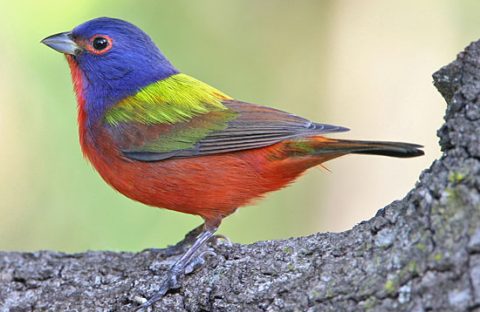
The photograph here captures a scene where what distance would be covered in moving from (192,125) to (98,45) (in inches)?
52.4

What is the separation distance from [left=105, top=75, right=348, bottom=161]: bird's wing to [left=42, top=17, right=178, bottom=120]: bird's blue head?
0.90 feet

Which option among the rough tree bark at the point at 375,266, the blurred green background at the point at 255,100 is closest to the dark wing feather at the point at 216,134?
the rough tree bark at the point at 375,266

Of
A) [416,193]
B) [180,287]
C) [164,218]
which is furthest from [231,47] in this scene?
[416,193]

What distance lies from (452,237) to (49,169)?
646 cm

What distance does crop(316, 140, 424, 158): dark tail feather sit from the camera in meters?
4.41

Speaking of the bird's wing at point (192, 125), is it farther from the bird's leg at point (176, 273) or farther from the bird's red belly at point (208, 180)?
the bird's leg at point (176, 273)

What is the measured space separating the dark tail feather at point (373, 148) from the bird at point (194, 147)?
10 mm

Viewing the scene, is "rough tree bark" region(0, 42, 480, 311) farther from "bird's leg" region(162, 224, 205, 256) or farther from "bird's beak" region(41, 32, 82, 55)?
"bird's beak" region(41, 32, 82, 55)

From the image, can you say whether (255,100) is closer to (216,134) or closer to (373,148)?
(216,134)

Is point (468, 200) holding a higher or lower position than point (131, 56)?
lower

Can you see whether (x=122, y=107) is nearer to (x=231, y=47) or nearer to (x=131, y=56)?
(x=131, y=56)

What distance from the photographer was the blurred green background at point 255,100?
338 inches

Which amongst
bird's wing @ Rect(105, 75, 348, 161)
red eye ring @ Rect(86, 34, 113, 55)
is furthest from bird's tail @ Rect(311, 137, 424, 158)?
red eye ring @ Rect(86, 34, 113, 55)

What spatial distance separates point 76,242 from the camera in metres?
A: 8.64
